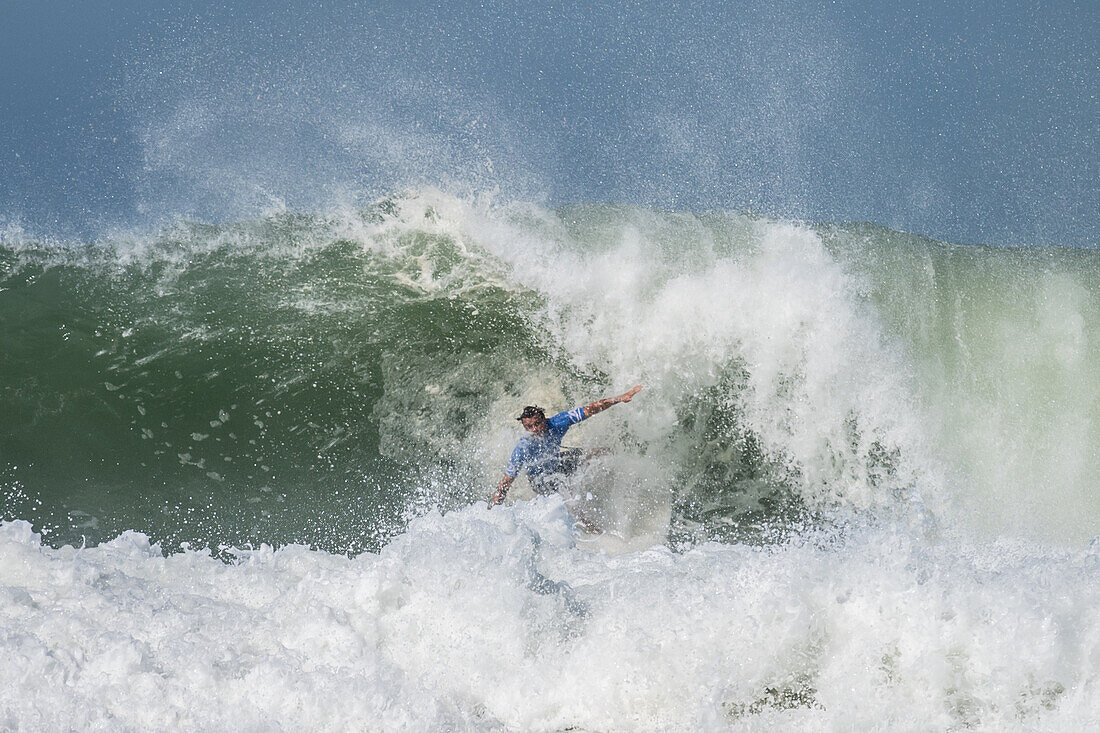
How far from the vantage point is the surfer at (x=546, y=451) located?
5.08 metres

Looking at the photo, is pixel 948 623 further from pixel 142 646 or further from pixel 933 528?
pixel 142 646

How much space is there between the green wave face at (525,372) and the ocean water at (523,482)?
24 millimetres

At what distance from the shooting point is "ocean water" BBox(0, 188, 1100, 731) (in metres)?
3.07

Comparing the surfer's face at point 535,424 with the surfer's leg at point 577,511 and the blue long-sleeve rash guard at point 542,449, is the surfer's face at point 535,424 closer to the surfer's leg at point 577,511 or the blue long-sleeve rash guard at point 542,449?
the blue long-sleeve rash guard at point 542,449

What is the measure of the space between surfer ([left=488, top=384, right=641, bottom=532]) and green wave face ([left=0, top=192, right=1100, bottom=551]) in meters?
0.30

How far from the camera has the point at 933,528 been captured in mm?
5293

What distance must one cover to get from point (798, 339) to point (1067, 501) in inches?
84.3

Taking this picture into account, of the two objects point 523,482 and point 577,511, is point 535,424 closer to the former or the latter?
point 523,482

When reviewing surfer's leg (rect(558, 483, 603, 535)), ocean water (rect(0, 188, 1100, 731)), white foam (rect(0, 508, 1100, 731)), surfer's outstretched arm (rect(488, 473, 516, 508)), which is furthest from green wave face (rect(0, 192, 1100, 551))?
white foam (rect(0, 508, 1100, 731))

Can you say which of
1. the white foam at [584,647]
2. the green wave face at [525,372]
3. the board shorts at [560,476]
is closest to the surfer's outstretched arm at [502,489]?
the board shorts at [560,476]

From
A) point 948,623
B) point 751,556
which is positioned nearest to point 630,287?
point 751,556

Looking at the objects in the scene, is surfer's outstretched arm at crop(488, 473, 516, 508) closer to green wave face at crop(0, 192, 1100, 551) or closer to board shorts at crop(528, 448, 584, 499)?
board shorts at crop(528, 448, 584, 499)

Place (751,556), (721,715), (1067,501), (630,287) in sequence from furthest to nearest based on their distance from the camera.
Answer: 1. (630,287)
2. (1067,501)
3. (751,556)
4. (721,715)

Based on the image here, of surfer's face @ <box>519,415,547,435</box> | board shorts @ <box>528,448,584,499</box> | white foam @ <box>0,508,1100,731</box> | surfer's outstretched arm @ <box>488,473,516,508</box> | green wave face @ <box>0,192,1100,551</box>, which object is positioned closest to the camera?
white foam @ <box>0,508,1100,731</box>
